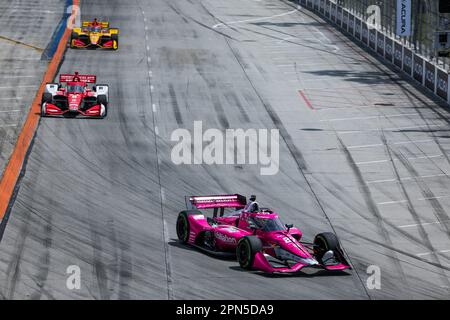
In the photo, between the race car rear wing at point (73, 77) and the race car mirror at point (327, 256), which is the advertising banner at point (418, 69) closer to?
the race car rear wing at point (73, 77)

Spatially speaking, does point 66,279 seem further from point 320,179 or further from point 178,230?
point 320,179

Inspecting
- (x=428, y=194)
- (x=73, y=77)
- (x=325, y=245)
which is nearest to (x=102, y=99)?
(x=73, y=77)

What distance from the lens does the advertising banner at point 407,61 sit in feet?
185

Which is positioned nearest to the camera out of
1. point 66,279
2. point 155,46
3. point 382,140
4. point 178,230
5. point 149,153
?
point 66,279

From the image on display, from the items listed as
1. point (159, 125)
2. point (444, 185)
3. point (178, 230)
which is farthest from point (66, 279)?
point (159, 125)

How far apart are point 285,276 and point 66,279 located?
5056 mm

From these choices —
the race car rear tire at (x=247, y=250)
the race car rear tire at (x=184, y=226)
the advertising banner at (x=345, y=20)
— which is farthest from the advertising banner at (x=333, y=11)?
the race car rear tire at (x=247, y=250)

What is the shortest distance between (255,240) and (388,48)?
3697 centimetres

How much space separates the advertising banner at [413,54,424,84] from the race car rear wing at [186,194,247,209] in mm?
26797

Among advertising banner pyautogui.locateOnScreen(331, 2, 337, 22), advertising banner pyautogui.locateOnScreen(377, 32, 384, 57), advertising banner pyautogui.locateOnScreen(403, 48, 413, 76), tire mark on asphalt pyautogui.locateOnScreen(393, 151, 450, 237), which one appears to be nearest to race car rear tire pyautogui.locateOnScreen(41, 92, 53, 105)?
tire mark on asphalt pyautogui.locateOnScreen(393, 151, 450, 237)

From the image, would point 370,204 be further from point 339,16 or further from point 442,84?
point 339,16

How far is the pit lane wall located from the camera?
171 ft

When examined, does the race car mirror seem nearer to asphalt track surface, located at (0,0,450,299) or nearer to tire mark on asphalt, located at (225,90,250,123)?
asphalt track surface, located at (0,0,450,299)

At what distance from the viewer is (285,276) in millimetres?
25875
